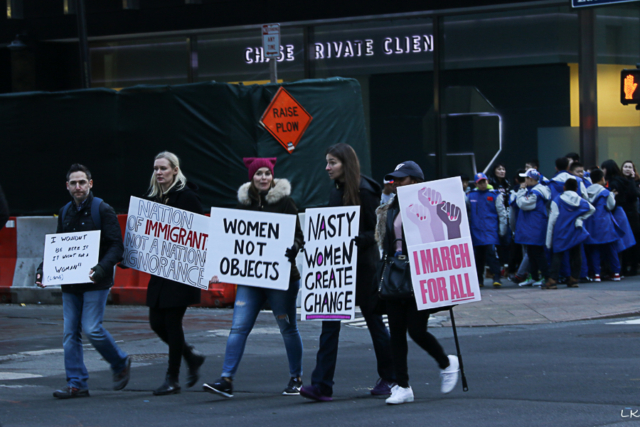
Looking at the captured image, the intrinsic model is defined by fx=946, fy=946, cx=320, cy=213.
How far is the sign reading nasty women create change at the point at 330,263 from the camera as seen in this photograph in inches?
282

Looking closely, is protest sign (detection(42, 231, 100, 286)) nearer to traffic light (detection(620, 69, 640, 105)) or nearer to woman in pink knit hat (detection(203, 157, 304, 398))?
woman in pink knit hat (detection(203, 157, 304, 398))

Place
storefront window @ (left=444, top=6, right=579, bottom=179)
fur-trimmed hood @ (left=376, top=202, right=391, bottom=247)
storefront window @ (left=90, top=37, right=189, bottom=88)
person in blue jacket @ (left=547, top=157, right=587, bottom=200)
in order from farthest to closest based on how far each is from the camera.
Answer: storefront window @ (left=90, top=37, right=189, bottom=88) < storefront window @ (left=444, top=6, right=579, bottom=179) < person in blue jacket @ (left=547, top=157, right=587, bottom=200) < fur-trimmed hood @ (left=376, top=202, right=391, bottom=247)

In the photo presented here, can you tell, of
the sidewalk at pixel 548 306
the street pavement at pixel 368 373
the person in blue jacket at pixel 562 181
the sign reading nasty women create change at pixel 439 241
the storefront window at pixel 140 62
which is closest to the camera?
the street pavement at pixel 368 373

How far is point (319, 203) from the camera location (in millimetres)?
13734

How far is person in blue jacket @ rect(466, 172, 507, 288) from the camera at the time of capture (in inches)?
604

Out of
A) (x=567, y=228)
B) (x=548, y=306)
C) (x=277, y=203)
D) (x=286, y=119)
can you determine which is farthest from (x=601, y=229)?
(x=277, y=203)

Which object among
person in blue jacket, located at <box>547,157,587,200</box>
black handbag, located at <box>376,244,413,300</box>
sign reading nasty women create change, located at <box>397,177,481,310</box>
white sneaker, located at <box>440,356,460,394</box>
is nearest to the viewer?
black handbag, located at <box>376,244,413,300</box>

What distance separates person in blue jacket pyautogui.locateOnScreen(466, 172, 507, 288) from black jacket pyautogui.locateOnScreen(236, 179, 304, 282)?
8.18 metres

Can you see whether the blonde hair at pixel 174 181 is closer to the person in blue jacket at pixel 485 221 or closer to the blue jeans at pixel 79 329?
the blue jeans at pixel 79 329

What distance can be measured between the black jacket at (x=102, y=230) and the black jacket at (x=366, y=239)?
180cm

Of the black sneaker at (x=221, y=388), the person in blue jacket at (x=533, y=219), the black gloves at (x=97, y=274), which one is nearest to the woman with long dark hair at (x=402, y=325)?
the black sneaker at (x=221, y=388)

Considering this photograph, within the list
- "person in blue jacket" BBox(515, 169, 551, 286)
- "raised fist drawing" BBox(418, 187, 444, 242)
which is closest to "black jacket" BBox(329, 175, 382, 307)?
"raised fist drawing" BBox(418, 187, 444, 242)

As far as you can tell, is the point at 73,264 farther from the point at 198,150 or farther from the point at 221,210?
the point at 198,150

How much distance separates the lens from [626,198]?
16.7 meters
